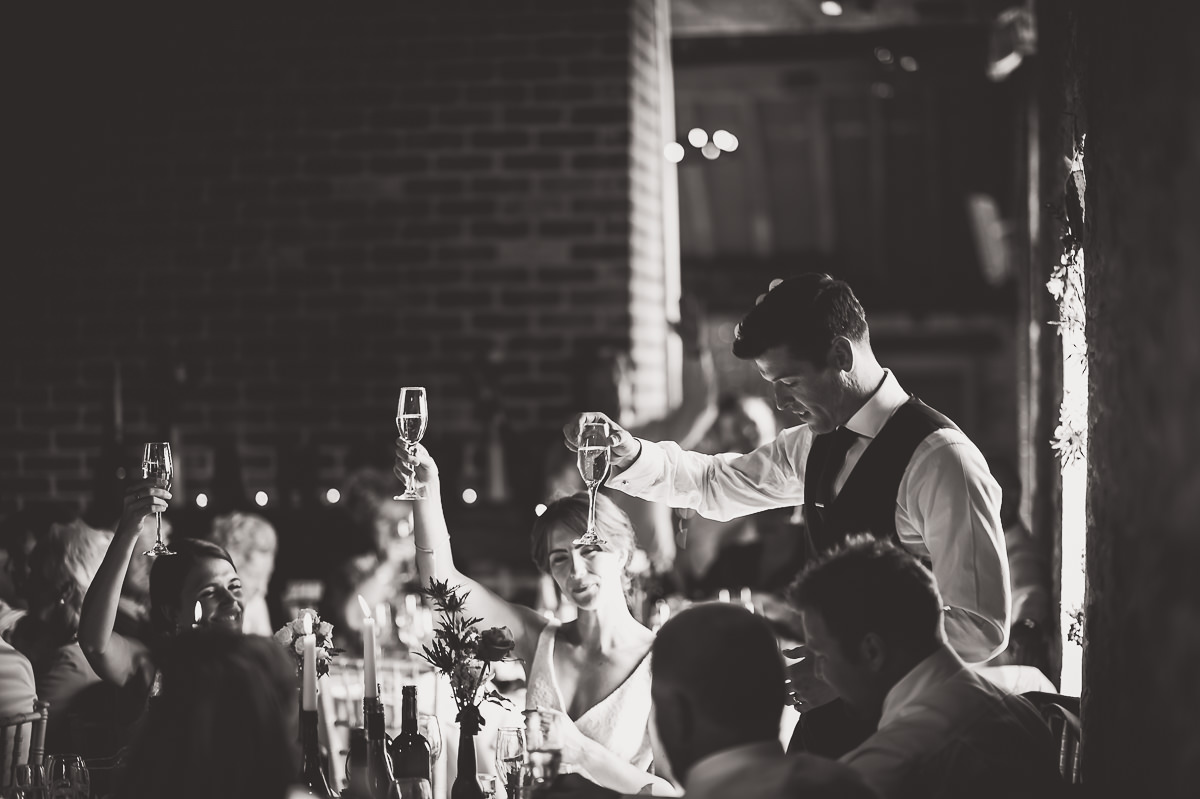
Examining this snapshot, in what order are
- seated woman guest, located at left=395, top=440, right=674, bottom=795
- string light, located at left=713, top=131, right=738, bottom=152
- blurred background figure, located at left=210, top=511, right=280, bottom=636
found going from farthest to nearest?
string light, located at left=713, top=131, right=738, bottom=152 < blurred background figure, located at left=210, top=511, right=280, bottom=636 < seated woman guest, located at left=395, top=440, right=674, bottom=795

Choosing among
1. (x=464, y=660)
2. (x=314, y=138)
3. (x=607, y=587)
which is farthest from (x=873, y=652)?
(x=314, y=138)

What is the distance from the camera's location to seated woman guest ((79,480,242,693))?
287cm

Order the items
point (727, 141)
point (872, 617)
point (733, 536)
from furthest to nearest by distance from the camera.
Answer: point (727, 141) < point (733, 536) < point (872, 617)

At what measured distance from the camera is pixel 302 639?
2.59 meters

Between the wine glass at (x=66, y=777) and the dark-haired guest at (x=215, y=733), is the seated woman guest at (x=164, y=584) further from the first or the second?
the dark-haired guest at (x=215, y=733)

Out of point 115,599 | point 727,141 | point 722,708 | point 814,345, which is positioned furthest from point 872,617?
point 727,141

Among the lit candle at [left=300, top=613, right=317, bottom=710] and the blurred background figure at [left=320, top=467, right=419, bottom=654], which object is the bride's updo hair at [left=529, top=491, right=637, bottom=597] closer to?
the lit candle at [left=300, top=613, right=317, bottom=710]

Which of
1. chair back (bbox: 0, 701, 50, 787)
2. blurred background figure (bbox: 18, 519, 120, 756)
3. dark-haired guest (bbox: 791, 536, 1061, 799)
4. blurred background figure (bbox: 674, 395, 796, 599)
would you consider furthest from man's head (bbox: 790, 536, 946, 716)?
blurred background figure (bbox: 674, 395, 796, 599)

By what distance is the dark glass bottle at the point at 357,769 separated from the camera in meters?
2.45

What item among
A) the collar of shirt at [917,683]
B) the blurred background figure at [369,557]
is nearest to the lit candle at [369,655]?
the collar of shirt at [917,683]

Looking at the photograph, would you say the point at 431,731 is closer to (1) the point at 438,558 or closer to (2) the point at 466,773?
(2) the point at 466,773

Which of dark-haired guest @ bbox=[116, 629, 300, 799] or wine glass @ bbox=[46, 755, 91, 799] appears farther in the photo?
wine glass @ bbox=[46, 755, 91, 799]

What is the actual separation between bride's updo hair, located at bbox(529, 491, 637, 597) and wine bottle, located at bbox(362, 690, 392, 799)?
2.66ft

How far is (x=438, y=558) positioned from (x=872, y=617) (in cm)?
125
